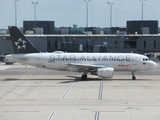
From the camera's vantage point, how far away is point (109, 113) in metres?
→ 27.4

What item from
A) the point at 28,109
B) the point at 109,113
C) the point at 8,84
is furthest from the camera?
the point at 8,84

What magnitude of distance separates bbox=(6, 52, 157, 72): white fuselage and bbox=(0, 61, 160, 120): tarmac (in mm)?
3055

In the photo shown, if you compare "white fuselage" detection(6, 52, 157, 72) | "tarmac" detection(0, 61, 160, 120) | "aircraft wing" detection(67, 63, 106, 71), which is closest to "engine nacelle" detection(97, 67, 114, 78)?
"tarmac" detection(0, 61, 160, 120)

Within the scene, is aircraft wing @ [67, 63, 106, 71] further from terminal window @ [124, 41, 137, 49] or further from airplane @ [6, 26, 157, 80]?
terminal window @ [124, 41, 137, 49]

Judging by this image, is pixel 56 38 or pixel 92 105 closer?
pixel 92 105

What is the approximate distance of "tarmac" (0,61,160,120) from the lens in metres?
26.9

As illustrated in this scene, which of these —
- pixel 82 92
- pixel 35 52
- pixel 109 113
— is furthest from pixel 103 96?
pixel 35 52

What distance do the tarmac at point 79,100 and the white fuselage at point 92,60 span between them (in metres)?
3.06

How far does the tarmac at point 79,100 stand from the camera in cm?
2694

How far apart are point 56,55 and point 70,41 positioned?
4607 centimetres

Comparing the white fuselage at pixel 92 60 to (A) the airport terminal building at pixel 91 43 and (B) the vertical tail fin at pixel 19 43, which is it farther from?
(A) the airport terminal building at pixel 91 43

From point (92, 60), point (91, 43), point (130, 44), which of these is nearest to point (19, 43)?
point (92, 60)

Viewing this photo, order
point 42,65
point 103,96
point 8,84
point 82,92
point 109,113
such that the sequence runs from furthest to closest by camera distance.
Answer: point 42,65, point 8,84, point 82,92, point 103,96, point 109,113

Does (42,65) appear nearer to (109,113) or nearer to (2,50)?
(109,113)
